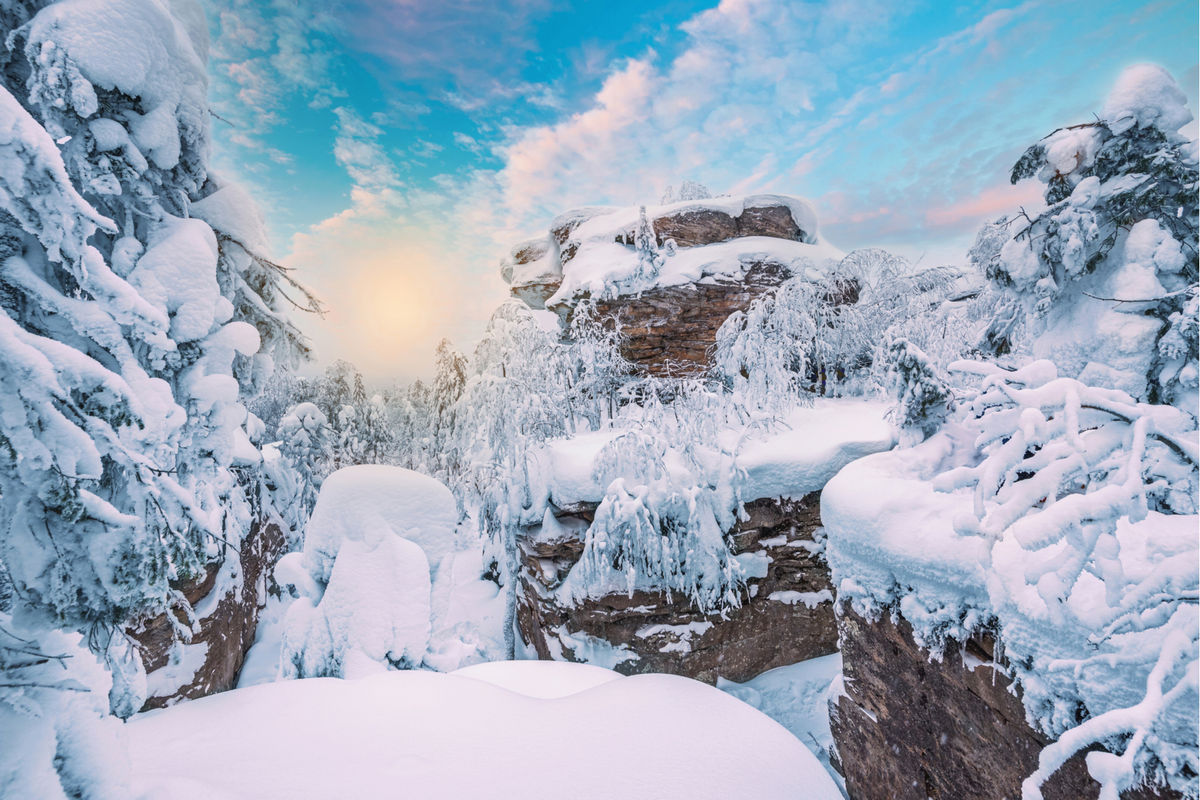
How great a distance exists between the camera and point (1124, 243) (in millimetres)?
3439

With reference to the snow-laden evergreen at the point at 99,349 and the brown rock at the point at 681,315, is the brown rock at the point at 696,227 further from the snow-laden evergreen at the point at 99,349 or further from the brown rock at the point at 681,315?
the snow-laden evergreen at the point at 99,349

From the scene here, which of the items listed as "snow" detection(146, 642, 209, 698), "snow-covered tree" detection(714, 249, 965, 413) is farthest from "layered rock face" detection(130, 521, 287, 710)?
"snow-covered tree" detection(714, 249, 965, 413)

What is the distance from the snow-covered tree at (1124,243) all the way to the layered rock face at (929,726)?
2.57 meters

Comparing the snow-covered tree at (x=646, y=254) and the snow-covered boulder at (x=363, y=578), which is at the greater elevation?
the snow-covered tree at (x=646, y=254)

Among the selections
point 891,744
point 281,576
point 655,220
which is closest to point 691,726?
point 891,744

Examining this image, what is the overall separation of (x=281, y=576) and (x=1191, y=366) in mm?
8760

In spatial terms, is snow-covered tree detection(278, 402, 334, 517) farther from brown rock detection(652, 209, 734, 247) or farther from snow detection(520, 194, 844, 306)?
brown rock detection(652, 209, 734, 247)

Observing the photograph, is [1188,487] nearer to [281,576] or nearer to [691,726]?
[691,726]

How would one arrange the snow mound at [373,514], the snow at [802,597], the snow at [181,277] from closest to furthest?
the snow at [181,277]
the snow mound at [373,514]
the snow at [802,597]

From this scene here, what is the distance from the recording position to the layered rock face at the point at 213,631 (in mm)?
5777

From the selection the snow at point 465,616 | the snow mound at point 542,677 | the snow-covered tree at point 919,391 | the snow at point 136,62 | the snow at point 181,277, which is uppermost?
the snow at point 136,62

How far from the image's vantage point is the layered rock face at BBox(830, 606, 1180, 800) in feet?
8.40

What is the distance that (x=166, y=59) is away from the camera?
2.72m

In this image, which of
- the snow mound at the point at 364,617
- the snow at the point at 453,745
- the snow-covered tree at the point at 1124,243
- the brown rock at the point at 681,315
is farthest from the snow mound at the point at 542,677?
the brown rock at the point at 681,315
